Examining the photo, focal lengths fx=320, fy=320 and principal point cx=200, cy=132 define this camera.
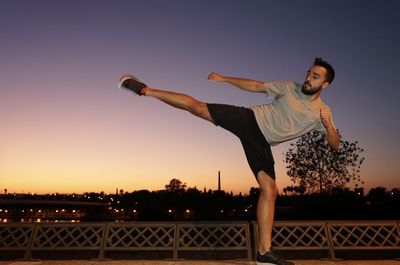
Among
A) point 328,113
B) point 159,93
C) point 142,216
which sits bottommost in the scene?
point 142,216

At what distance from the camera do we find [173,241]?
633 cm

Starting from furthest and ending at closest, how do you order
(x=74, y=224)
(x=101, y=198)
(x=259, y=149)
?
(x=101, y=198)
(x=74, y=224)
(x=259, y=149)

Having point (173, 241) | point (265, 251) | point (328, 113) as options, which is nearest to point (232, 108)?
point (328, 113)

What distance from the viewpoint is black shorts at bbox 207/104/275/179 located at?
11.4 ft

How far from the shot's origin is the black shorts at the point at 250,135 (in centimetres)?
348

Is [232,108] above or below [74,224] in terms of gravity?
above

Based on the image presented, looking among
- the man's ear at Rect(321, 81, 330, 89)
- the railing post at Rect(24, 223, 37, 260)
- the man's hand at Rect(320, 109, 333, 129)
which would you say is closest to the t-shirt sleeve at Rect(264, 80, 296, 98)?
the man's ear at Rect(321, 81, 330, 89)

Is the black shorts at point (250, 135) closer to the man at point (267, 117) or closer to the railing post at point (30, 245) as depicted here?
the man at point (267, 117)

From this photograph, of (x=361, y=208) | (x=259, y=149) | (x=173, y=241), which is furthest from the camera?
(x=361, y=208)

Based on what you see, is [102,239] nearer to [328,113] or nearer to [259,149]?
[259,149]

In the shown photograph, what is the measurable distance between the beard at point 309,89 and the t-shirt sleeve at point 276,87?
21 centimetres

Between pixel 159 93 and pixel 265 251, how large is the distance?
6.58ft

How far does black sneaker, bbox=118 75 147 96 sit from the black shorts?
2.70 ft

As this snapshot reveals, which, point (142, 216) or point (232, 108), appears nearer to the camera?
point (232, 108)
